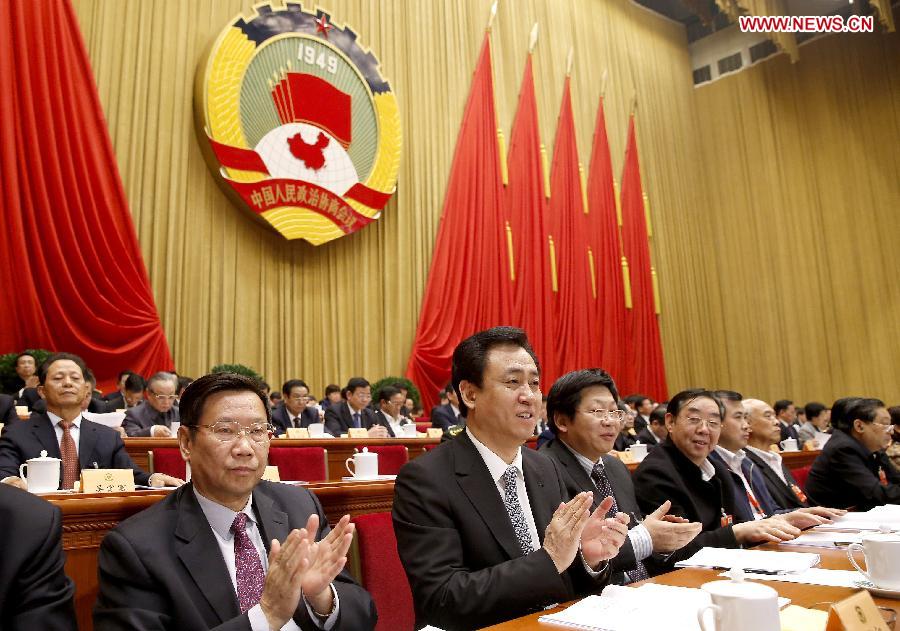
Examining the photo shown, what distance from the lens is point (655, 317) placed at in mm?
11156

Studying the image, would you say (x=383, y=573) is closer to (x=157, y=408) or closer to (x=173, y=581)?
(x=173, y=581)

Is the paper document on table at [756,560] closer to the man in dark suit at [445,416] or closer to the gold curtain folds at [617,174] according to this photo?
the man in dark suit at [445,416]

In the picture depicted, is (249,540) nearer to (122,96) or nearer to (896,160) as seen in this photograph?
(122,96)

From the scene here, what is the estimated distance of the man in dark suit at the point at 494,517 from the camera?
1327 millimetres

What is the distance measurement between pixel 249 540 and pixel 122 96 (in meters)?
5.90

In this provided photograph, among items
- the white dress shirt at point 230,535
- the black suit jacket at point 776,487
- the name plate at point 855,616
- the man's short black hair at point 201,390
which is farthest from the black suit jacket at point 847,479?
the man's short black hair at point 201,390

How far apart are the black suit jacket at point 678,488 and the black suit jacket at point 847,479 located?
112 cm

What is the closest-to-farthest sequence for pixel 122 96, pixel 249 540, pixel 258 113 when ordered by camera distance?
1. pixel 249 540
2. pixel 122 96
3. pixel 258 113

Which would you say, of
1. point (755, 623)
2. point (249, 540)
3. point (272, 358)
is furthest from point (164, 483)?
point (272, 358)

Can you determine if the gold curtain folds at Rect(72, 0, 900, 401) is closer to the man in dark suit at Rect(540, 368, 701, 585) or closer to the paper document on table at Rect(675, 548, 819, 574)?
the man in dark suit at Rect(540, 368, 701, 585)

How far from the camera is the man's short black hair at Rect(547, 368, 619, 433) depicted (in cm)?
217

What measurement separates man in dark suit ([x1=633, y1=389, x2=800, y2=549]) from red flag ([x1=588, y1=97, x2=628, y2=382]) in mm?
7619

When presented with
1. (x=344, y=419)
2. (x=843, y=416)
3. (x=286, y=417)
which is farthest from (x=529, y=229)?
(x=843, y=416)

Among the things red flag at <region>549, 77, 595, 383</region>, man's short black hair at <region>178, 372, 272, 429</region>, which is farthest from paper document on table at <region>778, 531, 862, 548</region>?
red flag at <region>549, 77, 595, 383</region>
